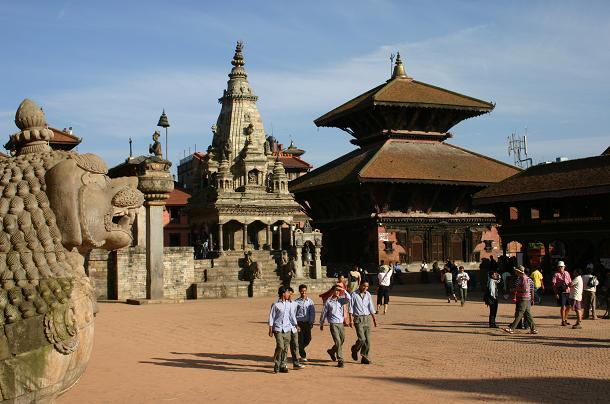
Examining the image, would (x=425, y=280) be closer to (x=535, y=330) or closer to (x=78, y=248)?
(x=535, y=330)

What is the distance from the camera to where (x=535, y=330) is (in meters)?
17.9

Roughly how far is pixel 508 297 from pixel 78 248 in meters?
26.9

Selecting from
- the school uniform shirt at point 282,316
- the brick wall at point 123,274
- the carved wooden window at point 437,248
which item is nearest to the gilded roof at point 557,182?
the carved wooden window at point 437,248

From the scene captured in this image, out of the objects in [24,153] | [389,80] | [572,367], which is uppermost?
[389,80]

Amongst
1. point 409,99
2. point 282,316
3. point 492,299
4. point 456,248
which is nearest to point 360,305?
point 282,316

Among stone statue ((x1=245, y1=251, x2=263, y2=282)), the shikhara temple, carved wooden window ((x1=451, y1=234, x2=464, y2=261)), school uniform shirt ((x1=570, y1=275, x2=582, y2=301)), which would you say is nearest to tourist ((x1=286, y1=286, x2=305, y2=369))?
school uniform shirt ((x1=570, y1=275, x2=582, y2=301))

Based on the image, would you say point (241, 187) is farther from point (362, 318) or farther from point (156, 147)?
point (362, 318)

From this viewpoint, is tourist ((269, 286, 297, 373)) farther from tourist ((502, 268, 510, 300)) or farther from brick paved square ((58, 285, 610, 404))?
tourist ((502, 268, 510, 300))

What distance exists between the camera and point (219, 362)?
13906mm

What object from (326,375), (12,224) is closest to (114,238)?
(12,224)

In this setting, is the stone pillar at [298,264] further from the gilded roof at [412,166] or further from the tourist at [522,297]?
the tourist at [522,297]

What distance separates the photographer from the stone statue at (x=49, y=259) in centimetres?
529

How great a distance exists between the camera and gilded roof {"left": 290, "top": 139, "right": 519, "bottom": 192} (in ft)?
143

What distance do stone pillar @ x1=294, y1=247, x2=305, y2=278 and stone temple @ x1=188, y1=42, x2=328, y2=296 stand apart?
0.16 feet
